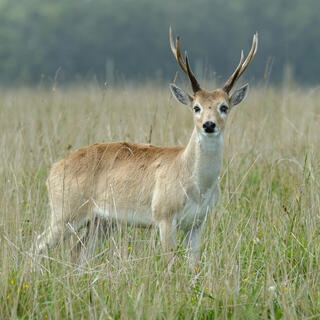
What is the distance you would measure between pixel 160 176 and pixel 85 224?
80 centimetres

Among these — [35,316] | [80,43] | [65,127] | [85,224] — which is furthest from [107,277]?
[80,43]

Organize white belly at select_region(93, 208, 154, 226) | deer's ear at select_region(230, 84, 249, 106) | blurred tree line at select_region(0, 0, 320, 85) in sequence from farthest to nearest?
blurred tree line at select_region(0, 0, 320, 85), deer's ear at select_region(230, 84, 249, 106), white belly at select_region(93, 208, 154, 226)

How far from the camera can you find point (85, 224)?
20.3 feet

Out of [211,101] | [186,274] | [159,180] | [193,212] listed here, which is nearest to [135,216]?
[159,180]

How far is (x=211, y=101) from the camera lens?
227 inches

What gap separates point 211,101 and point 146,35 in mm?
38225

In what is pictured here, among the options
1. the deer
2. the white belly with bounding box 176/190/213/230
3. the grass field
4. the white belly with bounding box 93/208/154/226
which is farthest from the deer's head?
the white belly with bounding box 93/208/154/226

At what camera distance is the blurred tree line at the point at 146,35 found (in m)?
37.6

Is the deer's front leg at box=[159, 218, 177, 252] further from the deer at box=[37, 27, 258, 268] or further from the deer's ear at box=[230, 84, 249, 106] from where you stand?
the deer's ear at box=[230, 84, 249, 106]

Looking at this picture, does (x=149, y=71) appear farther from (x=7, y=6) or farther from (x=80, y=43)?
(x=7, y=6)

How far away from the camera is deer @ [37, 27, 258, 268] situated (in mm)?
5691

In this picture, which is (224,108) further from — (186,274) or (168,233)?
(186,274)

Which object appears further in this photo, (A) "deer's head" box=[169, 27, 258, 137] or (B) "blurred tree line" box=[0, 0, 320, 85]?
(B) "blurred tree line" box=[0, 0, 320, 85]

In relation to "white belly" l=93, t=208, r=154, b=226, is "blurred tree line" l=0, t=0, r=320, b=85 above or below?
above
